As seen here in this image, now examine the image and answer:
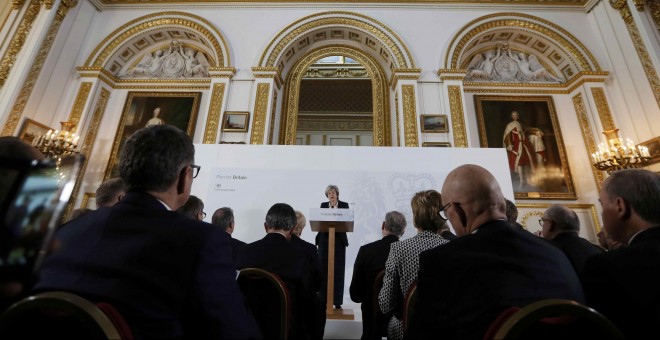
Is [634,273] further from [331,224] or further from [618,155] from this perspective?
[618,155]

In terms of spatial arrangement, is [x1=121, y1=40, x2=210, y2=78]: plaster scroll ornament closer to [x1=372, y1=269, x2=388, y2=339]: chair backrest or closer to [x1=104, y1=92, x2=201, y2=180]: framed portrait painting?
[x1=104, y1=92, x2=201, y2=180]: framed portrait painting

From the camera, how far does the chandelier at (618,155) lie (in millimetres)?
6359

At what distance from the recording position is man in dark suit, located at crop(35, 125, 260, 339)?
979 mm

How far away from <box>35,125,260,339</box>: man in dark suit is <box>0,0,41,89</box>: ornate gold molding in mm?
8746

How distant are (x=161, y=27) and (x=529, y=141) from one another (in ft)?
34.1

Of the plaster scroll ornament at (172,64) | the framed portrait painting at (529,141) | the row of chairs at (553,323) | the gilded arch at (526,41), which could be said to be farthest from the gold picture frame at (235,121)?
the row of chairs at (553,323)

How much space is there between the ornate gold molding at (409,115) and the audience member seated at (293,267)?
5.68 meters

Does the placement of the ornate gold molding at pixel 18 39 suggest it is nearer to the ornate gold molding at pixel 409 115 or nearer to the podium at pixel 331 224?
the podium at pixel 331 224

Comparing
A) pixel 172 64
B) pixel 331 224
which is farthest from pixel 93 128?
pixel 331 224

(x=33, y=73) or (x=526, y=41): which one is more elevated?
(x=526, y=41)

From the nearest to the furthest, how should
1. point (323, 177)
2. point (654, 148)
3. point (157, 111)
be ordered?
point (323, 177), point (654, 148), point (157, 111)

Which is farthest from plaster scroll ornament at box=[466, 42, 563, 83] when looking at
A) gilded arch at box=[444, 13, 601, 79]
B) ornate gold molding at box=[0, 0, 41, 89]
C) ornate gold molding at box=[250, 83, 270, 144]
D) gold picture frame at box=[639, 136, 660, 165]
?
ornate gold molding at box=[0, 0, 41, 89]

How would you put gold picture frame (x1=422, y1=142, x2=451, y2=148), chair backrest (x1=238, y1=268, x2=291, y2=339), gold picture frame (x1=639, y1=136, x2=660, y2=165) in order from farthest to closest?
gold picture frame (x1=422, y1=142, x2=451, y2=148)
gold picture frame (x1=639, y1=136, x2=660, y2=165)
chair backrest (x1=238, y1=268, x2=291, y2=339)

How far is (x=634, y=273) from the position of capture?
116cm
